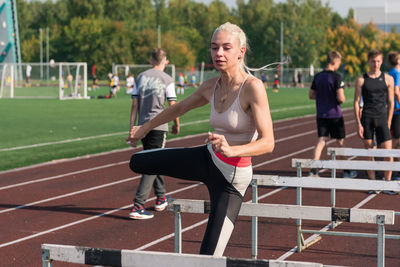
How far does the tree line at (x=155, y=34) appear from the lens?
90.7m

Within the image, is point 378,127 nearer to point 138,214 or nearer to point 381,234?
point 138,214

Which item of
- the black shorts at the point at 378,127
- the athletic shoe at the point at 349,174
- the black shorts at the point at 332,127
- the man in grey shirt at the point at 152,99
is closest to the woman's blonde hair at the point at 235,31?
the man in grey shirt at the point at 152,99

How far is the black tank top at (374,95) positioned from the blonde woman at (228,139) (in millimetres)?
6357

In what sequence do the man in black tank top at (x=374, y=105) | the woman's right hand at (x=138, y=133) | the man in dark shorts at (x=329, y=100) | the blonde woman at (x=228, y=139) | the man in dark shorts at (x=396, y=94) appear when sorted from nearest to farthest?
the blonde woman at (x=228, y=139) < the woman's right hand at (x=138, y=133) < the man in black tank top at (x=374, y=105) < the man in dark shorts at (x=396, y=94) < the man in dark shorts at (x=329, y=100)

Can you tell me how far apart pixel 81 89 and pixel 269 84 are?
39.8 meters

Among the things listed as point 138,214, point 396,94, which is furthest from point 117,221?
point 396,94

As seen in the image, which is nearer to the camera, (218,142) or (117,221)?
(218,142)

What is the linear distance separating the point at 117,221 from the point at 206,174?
167 inches

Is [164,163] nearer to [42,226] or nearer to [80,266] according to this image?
[80,266]

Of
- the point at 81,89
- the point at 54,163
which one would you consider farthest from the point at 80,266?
the point at 81,89

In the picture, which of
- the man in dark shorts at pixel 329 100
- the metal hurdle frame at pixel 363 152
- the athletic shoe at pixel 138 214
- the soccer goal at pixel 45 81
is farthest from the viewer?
the soccer goal at pixel 45 81

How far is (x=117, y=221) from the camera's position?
7.92 metres

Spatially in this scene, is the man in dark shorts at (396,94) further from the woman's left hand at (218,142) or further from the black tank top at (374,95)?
the woman's left hand at (218,142)

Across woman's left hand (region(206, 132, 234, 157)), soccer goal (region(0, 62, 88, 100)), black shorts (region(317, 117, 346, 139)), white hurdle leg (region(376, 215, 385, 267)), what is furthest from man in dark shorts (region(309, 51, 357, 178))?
soccer goal (region(0, 62, 88, 100))
